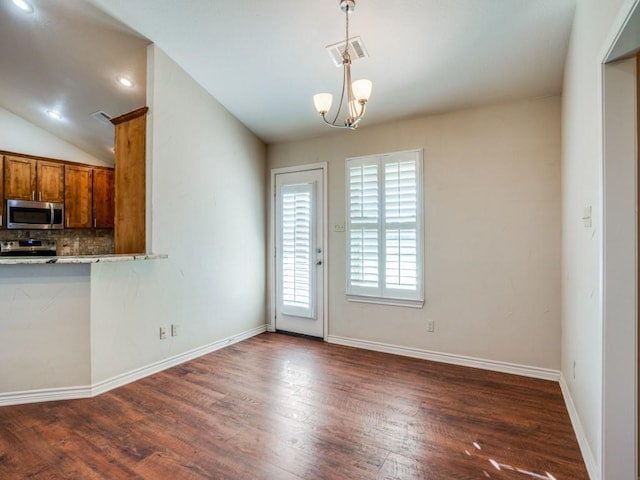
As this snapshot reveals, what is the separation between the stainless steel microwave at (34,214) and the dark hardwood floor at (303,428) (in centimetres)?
315

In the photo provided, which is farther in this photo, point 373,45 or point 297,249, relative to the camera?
point 297,249

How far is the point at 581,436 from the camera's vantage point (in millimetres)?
2055

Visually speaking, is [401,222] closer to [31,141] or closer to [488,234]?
[488,234]

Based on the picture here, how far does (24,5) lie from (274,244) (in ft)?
10.9

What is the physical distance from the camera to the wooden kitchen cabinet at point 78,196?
5098 millimetres

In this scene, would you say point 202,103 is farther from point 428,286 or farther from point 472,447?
point 472,447

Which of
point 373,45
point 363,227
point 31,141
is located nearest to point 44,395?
point 363,227

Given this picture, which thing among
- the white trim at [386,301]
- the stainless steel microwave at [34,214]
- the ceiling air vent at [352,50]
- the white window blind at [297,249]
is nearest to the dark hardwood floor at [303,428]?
the white trim at [386,301]

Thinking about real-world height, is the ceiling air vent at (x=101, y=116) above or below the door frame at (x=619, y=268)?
above

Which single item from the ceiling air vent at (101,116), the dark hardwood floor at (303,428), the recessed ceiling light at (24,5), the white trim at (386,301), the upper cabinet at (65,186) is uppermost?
the recessed ceiling light at (24,5)

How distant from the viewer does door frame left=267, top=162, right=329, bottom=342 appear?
4.19m

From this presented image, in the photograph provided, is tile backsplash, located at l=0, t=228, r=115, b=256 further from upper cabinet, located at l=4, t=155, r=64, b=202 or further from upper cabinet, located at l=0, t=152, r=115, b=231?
upper cabinet, located at l=4, t=155, r=64, b=202

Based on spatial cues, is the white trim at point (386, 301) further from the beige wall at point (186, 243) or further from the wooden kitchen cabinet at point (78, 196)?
the wooden kitchen cabinet at point (78, 196)

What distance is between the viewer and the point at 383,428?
Answer: 226cm
